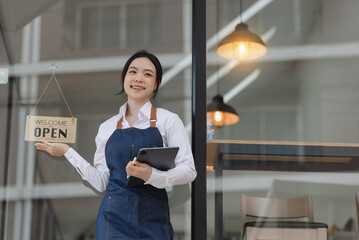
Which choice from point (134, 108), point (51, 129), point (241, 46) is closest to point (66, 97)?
point (51, 129)

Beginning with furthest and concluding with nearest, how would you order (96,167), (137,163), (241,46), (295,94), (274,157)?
(295,94), (241,46), (274,157), (96,167), (137,163)

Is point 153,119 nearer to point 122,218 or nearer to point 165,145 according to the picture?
point 165,145

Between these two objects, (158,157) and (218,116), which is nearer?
(158,157)

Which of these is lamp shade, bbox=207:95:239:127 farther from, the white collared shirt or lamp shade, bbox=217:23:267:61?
the white collared shirt

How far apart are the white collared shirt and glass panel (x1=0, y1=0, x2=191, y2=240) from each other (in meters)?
0.03

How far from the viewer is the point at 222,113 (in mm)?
3844

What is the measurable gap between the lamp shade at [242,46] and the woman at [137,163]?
1.32 metres

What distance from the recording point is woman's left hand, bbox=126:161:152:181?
1983 millimetres

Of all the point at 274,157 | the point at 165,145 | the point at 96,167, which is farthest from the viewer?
the point at 274,157

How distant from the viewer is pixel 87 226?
2.37m

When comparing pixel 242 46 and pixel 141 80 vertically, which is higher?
pixel 242 46

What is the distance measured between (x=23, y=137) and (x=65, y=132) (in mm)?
181

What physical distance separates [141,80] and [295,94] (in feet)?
7.45

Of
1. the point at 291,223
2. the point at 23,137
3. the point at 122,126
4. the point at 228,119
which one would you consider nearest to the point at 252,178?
the point at 291,223
